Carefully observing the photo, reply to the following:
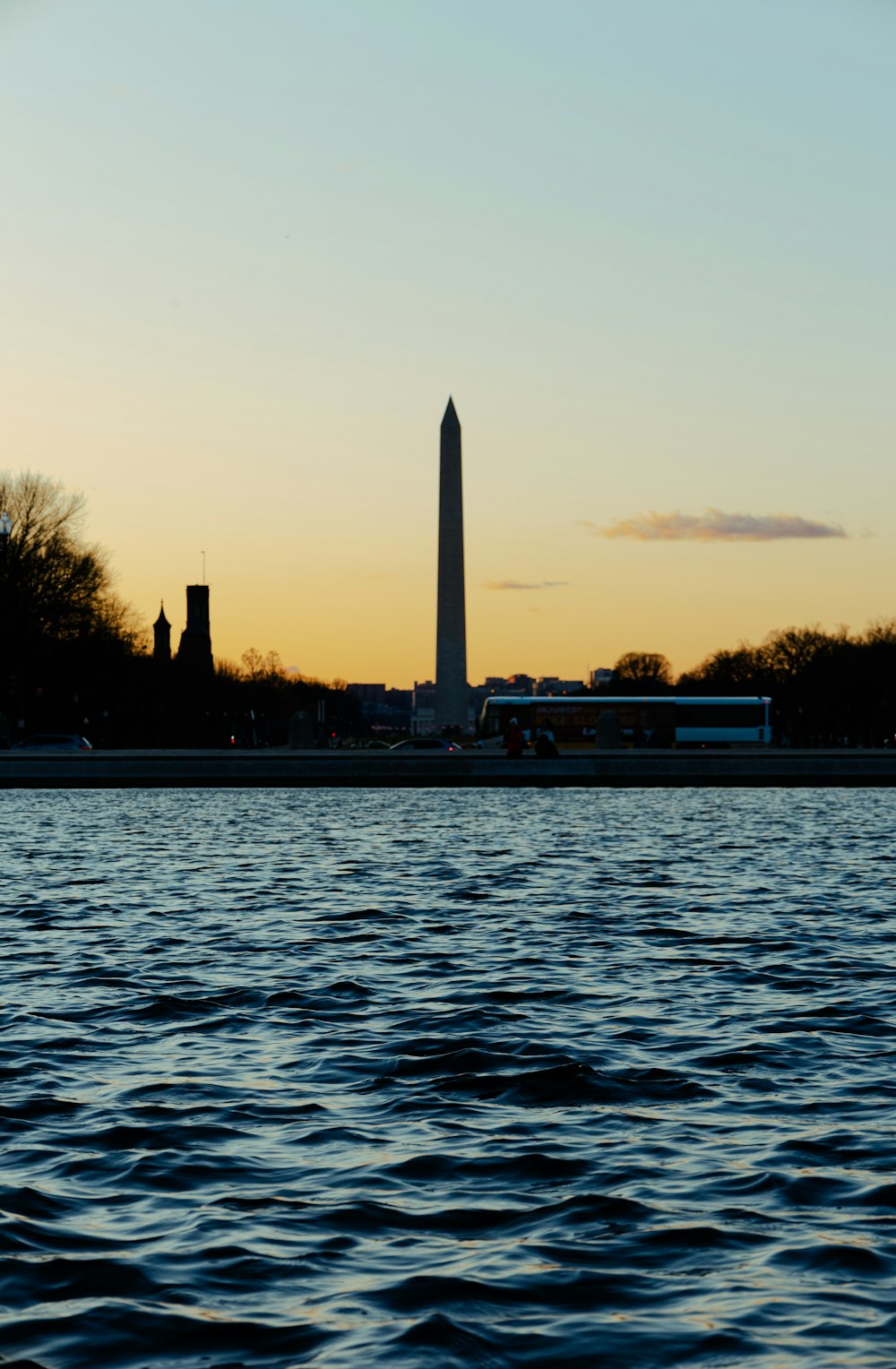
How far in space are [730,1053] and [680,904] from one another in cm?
862

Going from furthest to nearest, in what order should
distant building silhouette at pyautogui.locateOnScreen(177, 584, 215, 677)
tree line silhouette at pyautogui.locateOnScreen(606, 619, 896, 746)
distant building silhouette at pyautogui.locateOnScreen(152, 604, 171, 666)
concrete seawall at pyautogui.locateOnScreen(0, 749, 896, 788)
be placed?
distant building silhouette at pyautogui.locateOnScreen(177, 584, 215, 677) → distant building silhouette at pyautogui.locateOnScreen(152, 604, 171, 666) → tree line silhouette at pyautogui.locateOnScreen(606, 619, 896, 746) → concrete seawall at pyautogui.locateOnScreen(0, 749, 896, 788)

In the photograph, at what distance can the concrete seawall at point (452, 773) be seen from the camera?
45.2 meters

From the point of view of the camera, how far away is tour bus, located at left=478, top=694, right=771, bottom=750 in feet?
269

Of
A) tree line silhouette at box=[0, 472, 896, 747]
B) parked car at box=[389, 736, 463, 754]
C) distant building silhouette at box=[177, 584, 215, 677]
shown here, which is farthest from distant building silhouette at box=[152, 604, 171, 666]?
parked car at box=[389, 736, 463, 754]

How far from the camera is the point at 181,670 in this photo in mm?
140250

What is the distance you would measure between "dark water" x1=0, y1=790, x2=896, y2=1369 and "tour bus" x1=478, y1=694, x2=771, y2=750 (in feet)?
206

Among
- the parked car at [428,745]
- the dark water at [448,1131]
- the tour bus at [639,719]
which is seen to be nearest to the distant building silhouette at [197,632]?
the tour bus at [639,719]

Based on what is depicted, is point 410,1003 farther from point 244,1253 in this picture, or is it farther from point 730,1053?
point 244,1253

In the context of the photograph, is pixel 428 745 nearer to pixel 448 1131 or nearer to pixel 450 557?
pixel 450 557

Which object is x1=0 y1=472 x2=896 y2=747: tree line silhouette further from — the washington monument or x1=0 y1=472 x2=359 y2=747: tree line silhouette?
the washington monument

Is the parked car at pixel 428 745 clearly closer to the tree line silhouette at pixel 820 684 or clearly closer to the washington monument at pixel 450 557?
the washington monument at pixel 450 557

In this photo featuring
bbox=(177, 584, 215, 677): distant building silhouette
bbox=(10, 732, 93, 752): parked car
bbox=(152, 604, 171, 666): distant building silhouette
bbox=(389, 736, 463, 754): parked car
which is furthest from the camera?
bbox=(177, 584, 215, 677): distant building silhouette

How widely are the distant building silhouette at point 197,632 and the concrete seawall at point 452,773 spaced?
132 m

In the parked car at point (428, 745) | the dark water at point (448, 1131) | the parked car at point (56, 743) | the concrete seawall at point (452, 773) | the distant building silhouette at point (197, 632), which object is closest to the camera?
the dark water at point (448, 1131)
